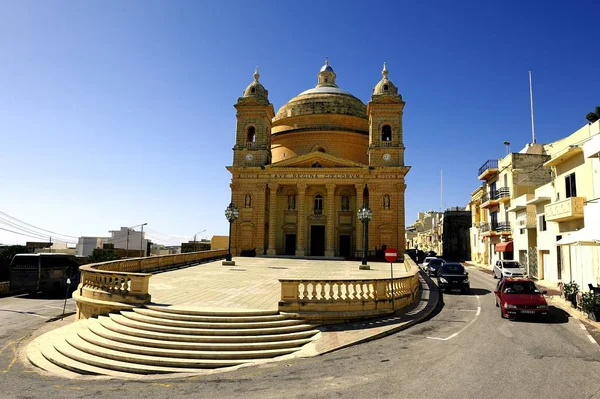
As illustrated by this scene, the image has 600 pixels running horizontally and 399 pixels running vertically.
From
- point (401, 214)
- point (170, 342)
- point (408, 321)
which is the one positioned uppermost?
point (401, 214)

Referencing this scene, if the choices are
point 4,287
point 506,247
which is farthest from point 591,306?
point 4,287

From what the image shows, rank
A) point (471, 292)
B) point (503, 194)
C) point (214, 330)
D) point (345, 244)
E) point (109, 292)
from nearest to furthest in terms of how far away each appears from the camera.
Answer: point (214, 330) → point (109, 292) → point (471, 292) → point (503, 194) → point (345, 244)

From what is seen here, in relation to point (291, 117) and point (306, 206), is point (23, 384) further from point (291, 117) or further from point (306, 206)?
point (291, 117)

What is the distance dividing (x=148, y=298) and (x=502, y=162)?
3614 cm

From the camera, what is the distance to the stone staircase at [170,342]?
27.8 feet

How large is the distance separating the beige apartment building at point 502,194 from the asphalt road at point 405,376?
26986mm

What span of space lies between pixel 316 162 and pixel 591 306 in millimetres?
30028

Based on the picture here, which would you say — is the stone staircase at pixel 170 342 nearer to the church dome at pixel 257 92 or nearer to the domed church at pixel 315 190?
the domed church at pixel 315 190

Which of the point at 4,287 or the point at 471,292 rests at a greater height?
the point at 471,292

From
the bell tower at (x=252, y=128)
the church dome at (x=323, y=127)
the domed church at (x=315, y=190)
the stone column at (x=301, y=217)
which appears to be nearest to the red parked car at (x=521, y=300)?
the domed church at (x=315, y=190)

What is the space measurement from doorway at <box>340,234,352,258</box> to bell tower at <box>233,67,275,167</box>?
39.5 ft

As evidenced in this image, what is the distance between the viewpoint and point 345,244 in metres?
→ 41.3

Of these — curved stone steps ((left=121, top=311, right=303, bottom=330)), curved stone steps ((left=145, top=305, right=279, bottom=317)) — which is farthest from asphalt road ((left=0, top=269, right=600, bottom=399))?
curved stone steps ((left=145, top=305, right=279, bottom=317))

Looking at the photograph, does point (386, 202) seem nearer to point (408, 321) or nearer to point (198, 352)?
point (408, 321)
